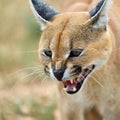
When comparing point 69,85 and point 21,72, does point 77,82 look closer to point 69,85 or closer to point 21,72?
point 69,85

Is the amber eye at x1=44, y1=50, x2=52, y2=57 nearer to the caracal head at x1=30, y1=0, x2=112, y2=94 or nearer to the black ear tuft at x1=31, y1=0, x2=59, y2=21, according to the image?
the caracal head at x1=30, y1=0, x2=112, y2=94

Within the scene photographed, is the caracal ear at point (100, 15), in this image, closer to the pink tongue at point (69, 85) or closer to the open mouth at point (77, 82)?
the open mouth at point (77, 82)

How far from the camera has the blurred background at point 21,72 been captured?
8.91 metres

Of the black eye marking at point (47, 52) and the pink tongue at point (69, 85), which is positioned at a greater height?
the black eye marking at point (47, 52)

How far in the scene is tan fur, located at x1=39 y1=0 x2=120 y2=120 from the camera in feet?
22.4

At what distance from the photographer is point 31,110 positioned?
29.3 ft

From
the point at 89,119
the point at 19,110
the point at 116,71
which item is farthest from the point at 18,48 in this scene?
the point at 116,71

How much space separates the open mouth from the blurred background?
1.24 ft

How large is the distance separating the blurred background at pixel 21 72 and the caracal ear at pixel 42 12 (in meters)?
0.44

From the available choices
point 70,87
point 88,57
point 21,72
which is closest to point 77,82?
point 70,87

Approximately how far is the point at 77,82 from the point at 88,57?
0.70 ft

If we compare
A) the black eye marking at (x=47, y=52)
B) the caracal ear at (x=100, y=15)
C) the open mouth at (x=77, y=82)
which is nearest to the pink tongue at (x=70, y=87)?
the open mouth at (x=77, y=82)

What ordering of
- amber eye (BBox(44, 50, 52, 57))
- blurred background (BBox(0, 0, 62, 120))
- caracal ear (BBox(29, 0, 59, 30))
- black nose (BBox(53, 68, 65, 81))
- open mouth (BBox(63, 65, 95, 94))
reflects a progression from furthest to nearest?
1. blurred background (BBox(0, 0, 62, 120))
2. caracal ear (BBox(29, 0, 59, 30))
3. open mouth (BBox(63, 65, 95, 94))
4. amber eye (BBox(44, 50, 52, 57))
5. black nose (BBox(53, 68, 65, 81))

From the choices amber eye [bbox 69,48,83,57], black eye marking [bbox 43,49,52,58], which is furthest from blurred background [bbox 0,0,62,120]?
amber eye [bbox 69,48,83,57]
